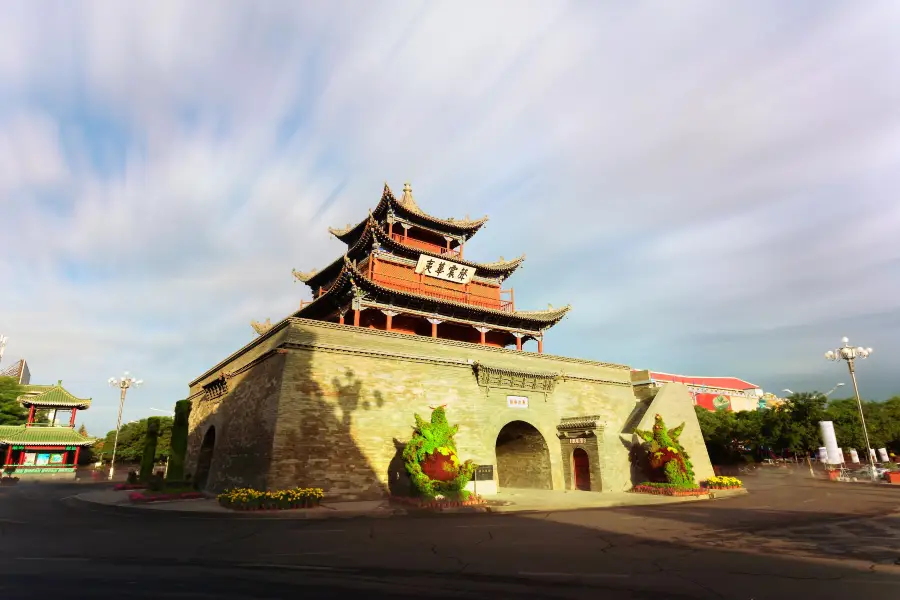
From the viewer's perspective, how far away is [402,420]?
19953 mm

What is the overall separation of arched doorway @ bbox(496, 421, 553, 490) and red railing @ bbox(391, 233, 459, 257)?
1108 centimetres

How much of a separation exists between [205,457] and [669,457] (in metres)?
22.5

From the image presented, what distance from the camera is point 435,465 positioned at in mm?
Result: 16797

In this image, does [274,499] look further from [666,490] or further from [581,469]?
[666,490]

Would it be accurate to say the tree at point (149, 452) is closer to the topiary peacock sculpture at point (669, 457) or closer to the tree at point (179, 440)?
the tree at point (179, 440)

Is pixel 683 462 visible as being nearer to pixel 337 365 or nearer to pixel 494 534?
pixel 494 534

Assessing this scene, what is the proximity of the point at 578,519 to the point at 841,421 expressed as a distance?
42527 mm

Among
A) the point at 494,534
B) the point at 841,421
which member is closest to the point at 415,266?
the point at 494,534

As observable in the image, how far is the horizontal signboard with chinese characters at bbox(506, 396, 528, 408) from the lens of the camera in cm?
2316

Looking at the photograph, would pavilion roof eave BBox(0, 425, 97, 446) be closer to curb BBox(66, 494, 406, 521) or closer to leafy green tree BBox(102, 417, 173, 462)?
leafy green tree BBox(102, 417, 173, 462)

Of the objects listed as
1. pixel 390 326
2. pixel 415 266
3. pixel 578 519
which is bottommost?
pixel 578 519

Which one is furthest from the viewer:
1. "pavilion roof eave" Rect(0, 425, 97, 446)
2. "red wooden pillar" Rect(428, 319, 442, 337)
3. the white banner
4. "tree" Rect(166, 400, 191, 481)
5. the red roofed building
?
the red roofed building

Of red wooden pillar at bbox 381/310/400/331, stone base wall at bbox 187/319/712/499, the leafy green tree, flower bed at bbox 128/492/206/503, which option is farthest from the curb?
the leafy green tree

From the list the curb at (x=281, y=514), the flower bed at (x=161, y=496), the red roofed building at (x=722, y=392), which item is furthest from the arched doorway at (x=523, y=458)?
the red roofed building at (x=722, y=392)
